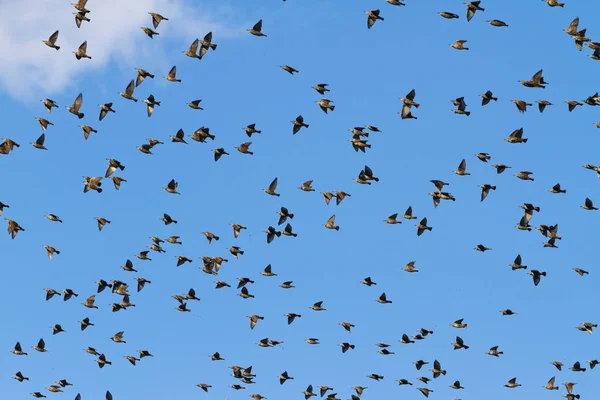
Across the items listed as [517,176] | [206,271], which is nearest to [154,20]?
[206,271]

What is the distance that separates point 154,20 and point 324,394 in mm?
27157

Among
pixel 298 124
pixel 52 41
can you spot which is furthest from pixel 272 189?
pixel 52 41

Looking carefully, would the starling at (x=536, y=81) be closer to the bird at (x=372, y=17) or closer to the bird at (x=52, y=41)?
the bird at (x=372, y=17)

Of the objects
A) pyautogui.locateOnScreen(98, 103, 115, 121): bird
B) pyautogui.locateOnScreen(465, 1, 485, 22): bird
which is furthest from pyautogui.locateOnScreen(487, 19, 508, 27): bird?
pyautogui.locateOnScreen(98, 103, 115, 121): bird

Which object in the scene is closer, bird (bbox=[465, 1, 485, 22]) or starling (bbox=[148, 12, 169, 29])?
bird (bbox=[465, 1, 485, 22])

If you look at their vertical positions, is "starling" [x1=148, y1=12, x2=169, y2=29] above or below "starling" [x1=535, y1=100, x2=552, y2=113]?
above

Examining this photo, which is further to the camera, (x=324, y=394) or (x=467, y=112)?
(x=324, y=394)

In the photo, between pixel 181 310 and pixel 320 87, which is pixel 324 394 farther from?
pixel 320 87

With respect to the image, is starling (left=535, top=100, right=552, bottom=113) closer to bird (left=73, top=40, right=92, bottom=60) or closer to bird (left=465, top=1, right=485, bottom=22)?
bird (left=465, top=1, right=485, bottom=22)

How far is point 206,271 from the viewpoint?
328 ft

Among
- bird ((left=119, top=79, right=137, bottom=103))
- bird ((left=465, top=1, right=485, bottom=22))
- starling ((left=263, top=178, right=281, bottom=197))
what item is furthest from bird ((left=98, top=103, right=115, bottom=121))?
bird ((left=465, top=1, right=485, bottom=22))

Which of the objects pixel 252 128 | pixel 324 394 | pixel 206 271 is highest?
pixel 252 128

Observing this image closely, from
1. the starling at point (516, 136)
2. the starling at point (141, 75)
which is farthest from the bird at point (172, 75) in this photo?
the starling at point (516, 136)

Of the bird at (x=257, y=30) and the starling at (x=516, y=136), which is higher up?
the bird at (x=257, y=30)
